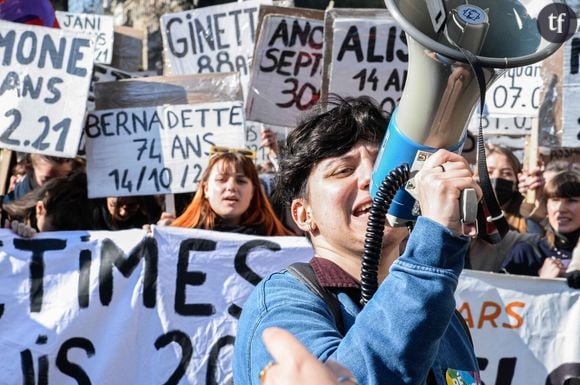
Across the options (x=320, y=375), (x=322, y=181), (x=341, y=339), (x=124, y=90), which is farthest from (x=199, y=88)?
(x=320, y=375)

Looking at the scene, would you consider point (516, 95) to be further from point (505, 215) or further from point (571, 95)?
point (505, 215)

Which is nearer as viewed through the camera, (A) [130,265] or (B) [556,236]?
(A) [130,265]

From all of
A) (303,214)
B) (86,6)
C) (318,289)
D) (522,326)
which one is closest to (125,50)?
(522,326)

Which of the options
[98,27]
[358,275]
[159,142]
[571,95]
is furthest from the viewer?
[98,27]

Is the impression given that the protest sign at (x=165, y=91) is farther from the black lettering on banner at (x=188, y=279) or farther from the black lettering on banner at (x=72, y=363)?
→ the black lettering on banner at (x=72, y=363)

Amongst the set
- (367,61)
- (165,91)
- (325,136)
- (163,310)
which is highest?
(325,136)

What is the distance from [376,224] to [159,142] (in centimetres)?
404

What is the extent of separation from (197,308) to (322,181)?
2337 millimetres

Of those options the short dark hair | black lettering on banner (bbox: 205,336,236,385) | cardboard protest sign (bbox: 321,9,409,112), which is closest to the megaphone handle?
the short dark hair

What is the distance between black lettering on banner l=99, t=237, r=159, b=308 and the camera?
13.8 ft

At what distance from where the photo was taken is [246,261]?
4.31 meters

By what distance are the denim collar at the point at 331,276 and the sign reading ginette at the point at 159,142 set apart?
368cm

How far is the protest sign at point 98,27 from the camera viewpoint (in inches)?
375

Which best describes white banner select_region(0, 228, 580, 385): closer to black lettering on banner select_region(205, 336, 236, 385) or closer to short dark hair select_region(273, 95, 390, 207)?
black lettering on banner select_region(205, 336, 236, 385)
